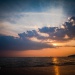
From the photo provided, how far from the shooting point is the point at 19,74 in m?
27.5

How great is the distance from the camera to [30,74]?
27562 millimetres

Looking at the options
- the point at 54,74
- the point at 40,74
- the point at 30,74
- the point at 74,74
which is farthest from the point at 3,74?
the point at 74,74

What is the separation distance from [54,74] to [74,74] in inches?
140

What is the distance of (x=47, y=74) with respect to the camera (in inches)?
1082

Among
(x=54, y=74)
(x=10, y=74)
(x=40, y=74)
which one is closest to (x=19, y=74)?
(x=10, y=74)

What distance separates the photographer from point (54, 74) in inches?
1081

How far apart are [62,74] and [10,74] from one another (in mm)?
9545

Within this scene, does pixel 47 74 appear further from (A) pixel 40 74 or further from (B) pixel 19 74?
(B) pixel 19 74

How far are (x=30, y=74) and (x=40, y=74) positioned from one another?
1834 millimetres

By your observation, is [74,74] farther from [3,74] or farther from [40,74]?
[3,74]

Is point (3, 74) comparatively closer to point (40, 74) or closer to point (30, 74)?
point (30, 74)

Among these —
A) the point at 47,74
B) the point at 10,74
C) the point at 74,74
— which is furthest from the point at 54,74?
the point at 10,74

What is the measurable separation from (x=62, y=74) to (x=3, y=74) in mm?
10843

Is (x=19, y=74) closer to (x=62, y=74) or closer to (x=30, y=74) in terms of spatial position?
(x=30, y=74)
